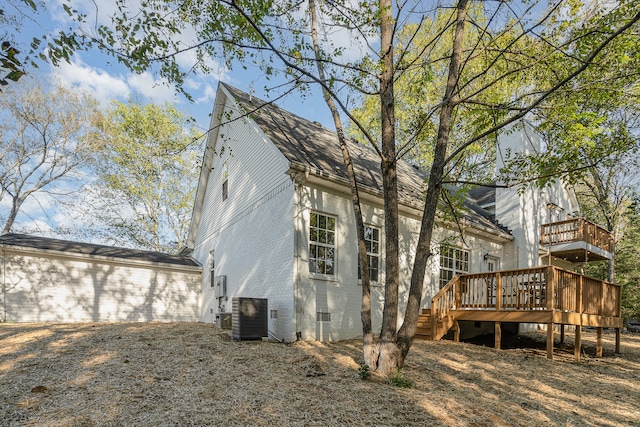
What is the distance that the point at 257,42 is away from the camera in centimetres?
648

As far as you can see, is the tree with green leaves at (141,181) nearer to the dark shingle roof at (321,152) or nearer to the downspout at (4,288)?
the downspout at (4,288)

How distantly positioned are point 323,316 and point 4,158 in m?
18.7

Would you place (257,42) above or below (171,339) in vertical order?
above

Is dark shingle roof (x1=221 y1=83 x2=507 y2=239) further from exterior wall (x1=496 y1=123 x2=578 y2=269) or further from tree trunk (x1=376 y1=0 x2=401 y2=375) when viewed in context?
tree trunk (x1=376 y1=0 x2=401 y2=375)

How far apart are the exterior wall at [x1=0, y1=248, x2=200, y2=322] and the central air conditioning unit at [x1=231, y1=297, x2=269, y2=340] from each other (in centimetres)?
736

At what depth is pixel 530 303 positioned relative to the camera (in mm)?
8172

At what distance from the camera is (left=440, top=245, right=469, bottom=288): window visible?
11672 mm

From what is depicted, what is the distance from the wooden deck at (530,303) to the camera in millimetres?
7895

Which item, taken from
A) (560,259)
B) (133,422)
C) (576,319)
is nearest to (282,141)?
(133,422)

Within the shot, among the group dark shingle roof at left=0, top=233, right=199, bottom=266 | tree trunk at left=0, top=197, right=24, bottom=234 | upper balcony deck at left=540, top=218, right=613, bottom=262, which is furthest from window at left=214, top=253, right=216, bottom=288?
tree trunk at left=0, top=197, right=24, bottom=234

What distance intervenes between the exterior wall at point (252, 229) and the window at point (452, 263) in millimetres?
5532

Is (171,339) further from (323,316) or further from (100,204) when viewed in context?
(100,204)

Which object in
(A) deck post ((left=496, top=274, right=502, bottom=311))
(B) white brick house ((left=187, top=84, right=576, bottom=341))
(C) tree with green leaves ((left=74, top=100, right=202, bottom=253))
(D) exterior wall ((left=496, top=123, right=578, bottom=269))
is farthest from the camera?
(C) tree with green leaves ((left=74, top=100, right=202, bottom=253))

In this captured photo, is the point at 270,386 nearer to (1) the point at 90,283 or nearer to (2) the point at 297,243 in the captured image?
(2) the point at 297,243
